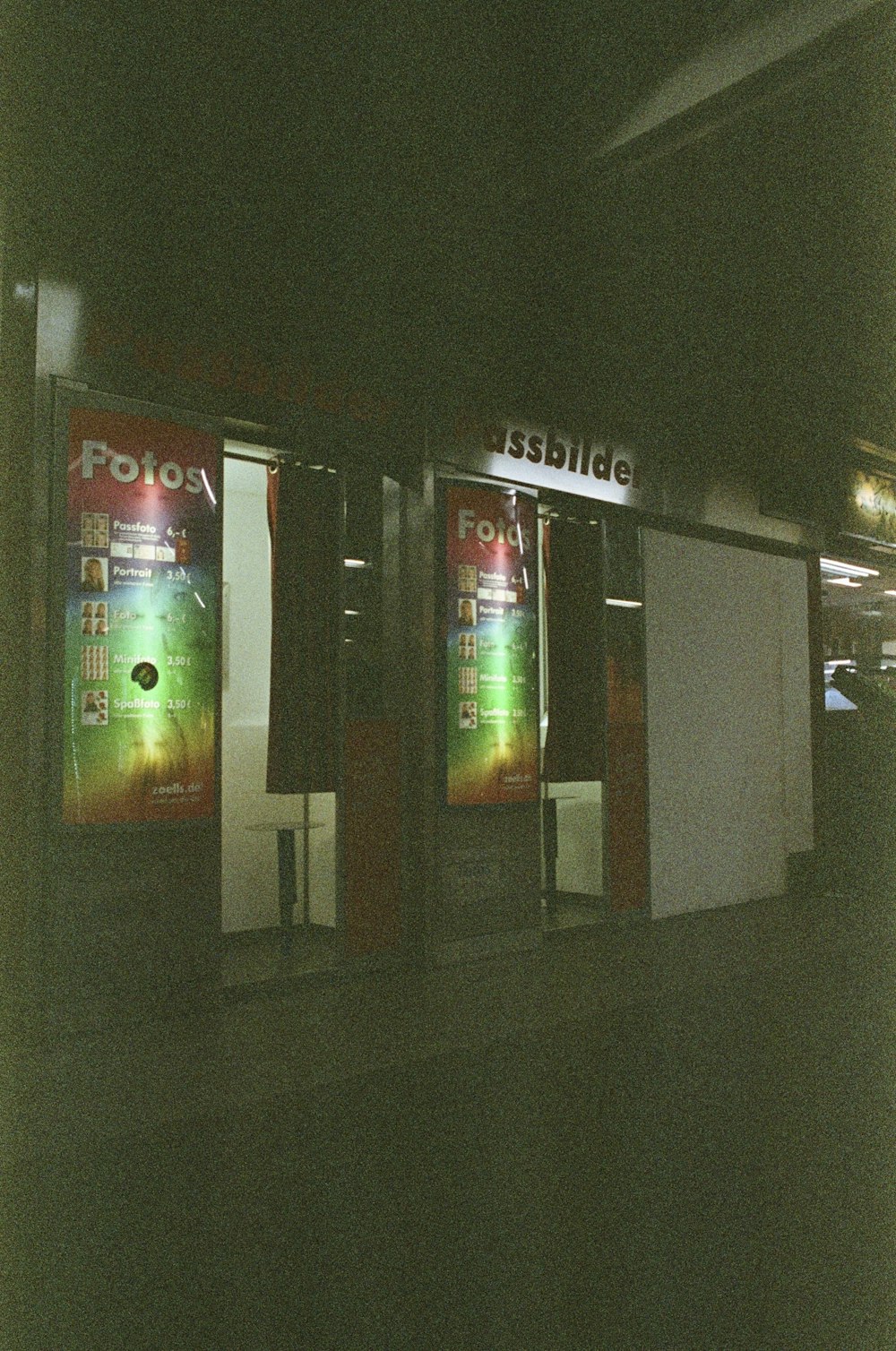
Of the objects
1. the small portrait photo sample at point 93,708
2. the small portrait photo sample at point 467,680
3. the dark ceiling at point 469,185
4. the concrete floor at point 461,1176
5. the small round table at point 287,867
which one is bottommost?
the concrete floor at point 461,1176

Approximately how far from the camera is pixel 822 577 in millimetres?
10242

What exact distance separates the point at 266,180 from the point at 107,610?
2.45 meters

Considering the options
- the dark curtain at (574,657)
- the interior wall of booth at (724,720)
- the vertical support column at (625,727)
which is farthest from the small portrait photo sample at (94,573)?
the interior wall of booth at (724,720)

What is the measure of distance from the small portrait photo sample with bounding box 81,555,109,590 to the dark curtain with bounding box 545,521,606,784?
3430 mm

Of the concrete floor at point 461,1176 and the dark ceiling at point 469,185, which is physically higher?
the dark ceiling at point 469,185

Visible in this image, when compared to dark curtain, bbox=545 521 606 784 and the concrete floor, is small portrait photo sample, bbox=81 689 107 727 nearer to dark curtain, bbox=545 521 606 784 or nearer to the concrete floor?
the concrete floor

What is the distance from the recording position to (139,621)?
473 cm

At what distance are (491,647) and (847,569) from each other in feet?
19.2

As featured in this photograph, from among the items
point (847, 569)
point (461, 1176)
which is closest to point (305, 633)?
point (461, 1176)

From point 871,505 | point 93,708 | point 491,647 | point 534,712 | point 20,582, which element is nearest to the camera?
point 20,582

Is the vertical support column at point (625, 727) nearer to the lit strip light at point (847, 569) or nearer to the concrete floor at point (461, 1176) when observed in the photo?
the concrete floor at point (461, 1176)

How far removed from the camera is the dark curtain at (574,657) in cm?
703

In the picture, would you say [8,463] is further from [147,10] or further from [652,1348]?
[652,1348]

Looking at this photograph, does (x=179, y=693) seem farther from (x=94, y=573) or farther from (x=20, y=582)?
(x=20, y=582)
